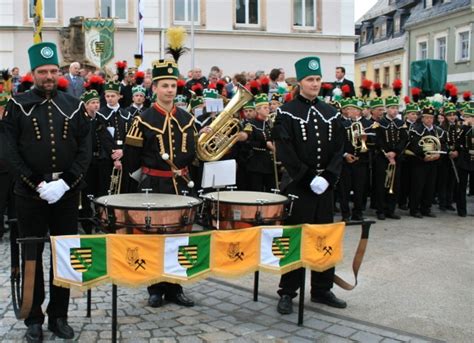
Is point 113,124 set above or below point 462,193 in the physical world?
above

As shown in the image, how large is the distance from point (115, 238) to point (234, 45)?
2034 centimetres

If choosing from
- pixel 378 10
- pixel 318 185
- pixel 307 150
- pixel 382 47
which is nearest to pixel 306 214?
pixel 318 185

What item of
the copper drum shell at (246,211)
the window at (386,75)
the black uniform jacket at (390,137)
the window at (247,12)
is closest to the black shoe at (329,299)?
the copper drum shell at (246,211)

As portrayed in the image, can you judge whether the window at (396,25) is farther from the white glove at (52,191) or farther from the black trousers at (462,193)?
the white glove at (52,191)

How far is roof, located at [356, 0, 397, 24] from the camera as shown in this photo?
53.5 meters

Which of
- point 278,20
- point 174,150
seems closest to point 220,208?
point 174,150

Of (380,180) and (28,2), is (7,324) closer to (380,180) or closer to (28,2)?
(380,180)

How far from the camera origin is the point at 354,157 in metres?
10.8

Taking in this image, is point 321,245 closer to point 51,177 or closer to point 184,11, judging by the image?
point 51,177

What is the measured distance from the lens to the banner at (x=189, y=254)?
4.59 m

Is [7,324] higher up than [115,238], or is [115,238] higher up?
[115,238]

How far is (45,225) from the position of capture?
16.7ft

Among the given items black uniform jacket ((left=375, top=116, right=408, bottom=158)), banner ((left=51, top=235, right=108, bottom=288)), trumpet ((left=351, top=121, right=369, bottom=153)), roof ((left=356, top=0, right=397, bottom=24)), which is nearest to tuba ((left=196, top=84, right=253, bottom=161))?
banner ((left=51, top=235, right=108, bottom=288))

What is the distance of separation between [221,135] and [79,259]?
2520 mm
